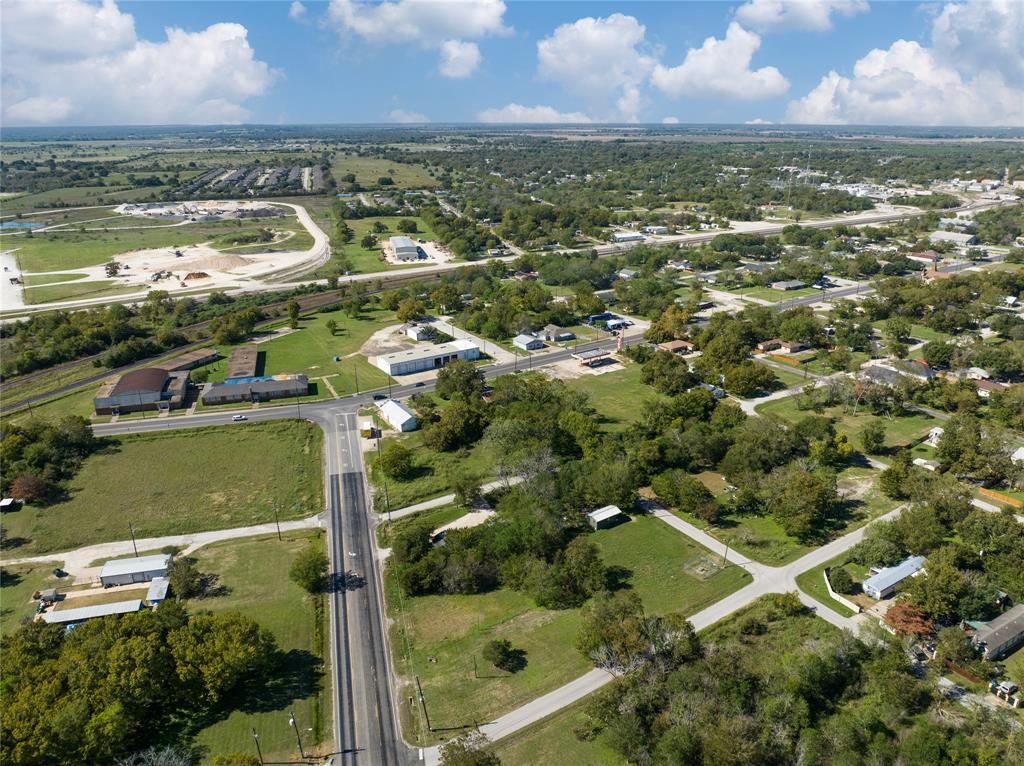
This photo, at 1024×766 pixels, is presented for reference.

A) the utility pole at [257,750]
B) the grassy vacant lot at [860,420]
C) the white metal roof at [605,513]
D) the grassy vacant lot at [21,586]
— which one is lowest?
the utility pole at [257,750]

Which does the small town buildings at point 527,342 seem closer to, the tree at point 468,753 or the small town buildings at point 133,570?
the small town buildings at point 133,570

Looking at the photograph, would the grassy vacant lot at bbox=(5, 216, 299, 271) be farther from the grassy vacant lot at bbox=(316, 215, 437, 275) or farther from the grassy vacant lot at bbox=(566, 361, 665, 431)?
the grassy vacant lot at bbox=(566, 361, 665, 431)

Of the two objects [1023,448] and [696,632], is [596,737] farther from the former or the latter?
[1023,448]

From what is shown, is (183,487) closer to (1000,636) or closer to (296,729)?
(296,729)

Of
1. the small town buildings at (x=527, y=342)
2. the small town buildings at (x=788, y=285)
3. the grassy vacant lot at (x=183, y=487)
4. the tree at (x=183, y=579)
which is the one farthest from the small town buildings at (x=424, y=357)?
the small town buildings at (x=788, y=285)

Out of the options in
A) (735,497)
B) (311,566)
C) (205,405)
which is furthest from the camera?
(205,405)

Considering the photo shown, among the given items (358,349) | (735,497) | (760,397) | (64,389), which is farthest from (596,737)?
(64,389)
